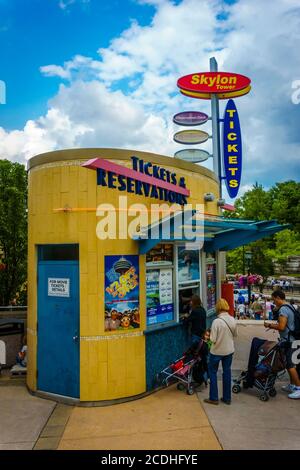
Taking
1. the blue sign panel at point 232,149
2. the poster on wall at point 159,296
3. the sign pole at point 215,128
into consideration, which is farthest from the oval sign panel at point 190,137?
the poster on wall at point 159,296

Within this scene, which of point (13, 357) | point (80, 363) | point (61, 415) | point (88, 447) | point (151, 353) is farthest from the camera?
point (13, 357)

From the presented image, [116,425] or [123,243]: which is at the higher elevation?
[123,243]

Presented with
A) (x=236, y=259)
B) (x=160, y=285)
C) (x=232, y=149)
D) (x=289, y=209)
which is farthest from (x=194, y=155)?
(x=236, y=259)

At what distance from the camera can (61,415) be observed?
18.3ft

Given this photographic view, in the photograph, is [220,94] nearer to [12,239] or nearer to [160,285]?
[160,285]

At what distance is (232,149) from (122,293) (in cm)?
958

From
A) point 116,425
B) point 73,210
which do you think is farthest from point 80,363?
point 73,210

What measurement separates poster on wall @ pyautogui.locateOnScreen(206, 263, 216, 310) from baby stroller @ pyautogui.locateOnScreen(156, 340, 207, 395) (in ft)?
7.58

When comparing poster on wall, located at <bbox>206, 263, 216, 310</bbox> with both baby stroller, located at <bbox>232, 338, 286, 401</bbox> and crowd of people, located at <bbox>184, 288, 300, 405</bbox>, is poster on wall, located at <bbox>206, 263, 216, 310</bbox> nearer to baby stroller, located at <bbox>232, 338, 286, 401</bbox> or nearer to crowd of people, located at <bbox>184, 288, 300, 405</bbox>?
crowd of people, located at <bbox>184, 288, 300, 405</bbox>

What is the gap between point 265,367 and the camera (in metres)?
6.07

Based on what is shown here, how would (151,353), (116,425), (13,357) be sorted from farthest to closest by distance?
(13,357) < (151,353) < (116,425)

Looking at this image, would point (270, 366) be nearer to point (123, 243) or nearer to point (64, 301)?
point (123, 243)

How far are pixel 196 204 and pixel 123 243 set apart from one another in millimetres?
2356

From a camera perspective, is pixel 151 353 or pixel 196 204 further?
pixel 196 204
